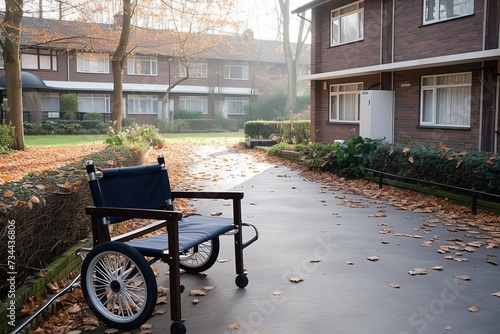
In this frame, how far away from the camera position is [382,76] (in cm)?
1884

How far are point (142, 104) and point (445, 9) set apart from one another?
34260mm

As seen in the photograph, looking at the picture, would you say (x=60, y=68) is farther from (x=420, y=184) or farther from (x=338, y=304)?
(x=338, y=304)

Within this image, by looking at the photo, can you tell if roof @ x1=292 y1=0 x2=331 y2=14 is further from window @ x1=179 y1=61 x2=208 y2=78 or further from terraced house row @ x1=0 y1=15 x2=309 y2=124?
window @ x1=179 y1=61 x2=208 y2=78

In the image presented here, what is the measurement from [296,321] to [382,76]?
15703mm

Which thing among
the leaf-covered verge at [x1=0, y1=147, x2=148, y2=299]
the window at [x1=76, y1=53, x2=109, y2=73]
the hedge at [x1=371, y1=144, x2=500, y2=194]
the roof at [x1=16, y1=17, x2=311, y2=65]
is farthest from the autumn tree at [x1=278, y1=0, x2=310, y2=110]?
the leaf-covered verge at [x1=0, y1=147, x2=148, y2=299]

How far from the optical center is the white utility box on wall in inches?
720

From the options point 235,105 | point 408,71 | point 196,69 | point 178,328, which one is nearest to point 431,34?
point 408,71

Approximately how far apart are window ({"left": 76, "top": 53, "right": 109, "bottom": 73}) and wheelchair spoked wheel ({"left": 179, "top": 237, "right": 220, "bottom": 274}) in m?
40.8

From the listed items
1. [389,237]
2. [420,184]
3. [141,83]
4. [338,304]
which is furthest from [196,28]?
[338,304]

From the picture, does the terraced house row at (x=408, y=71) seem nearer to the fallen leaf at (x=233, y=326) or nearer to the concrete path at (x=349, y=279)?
the concrete path at (x=349, y=279)

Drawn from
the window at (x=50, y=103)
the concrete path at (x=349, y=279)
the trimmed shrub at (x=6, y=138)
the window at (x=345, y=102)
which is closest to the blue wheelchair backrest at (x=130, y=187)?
the concrete path at (x=349, y=279)

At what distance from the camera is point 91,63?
147ft

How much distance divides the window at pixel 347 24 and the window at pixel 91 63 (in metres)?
26.5

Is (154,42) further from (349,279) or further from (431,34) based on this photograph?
(349,279)
